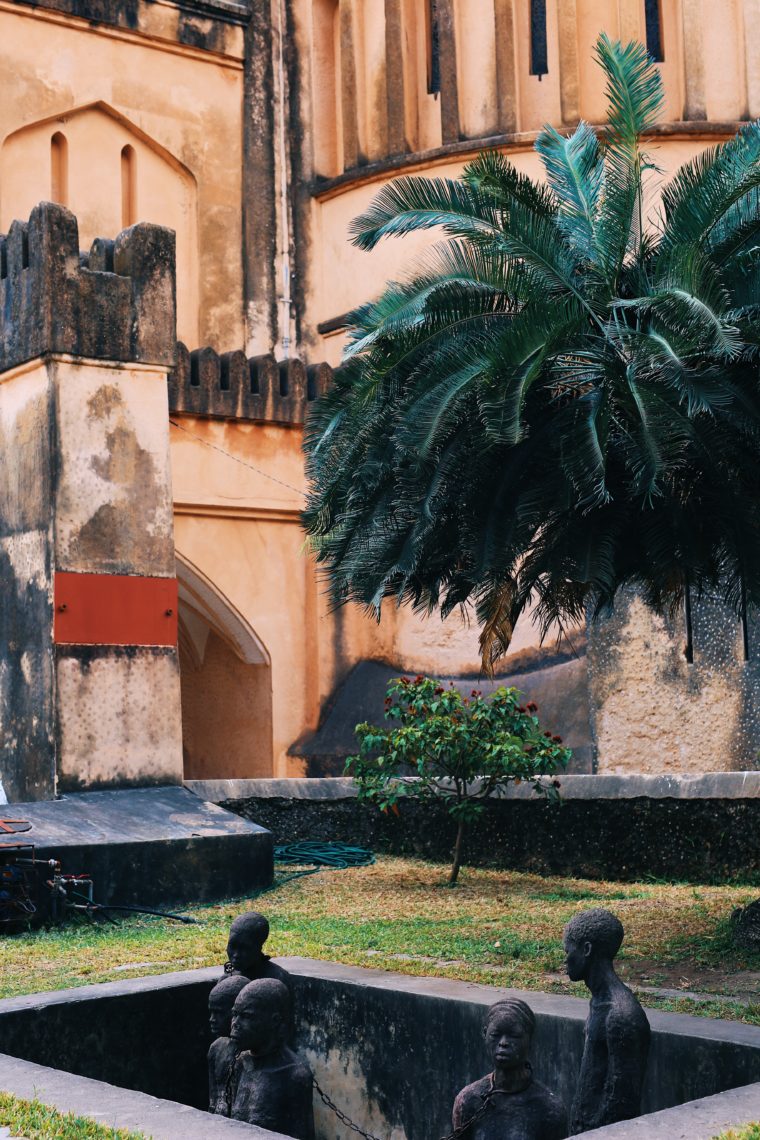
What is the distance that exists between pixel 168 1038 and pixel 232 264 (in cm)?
1675

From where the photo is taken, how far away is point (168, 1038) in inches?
251

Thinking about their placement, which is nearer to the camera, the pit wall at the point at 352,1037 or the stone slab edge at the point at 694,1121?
the stone slab edge at the point at 694,1121

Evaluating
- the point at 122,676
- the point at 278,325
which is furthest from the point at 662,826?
the point at 278,325

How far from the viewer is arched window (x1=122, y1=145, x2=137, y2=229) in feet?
69.9

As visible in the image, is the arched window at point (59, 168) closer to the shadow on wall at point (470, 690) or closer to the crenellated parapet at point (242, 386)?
the crenellated parapet at point (242, 386)

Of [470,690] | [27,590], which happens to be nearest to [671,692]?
[27,590]

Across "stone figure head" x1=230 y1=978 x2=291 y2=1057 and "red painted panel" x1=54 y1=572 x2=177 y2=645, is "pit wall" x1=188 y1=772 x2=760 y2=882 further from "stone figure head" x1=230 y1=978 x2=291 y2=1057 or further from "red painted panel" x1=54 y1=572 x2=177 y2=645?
"stone figure head" x1=230 y1=978 x2=291 y2=1057

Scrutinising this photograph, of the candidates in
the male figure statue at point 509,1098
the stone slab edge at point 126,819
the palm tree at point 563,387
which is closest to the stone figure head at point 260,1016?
the male figure statue at point 509,1098

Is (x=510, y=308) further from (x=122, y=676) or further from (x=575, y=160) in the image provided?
(x=122, y=676)

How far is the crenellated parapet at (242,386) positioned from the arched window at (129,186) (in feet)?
13.8

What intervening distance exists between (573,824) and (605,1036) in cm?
654

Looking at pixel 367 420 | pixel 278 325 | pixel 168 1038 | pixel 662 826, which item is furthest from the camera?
pixel 278 325

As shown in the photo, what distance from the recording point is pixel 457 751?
10938mm

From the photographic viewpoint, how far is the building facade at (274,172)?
18312mm
